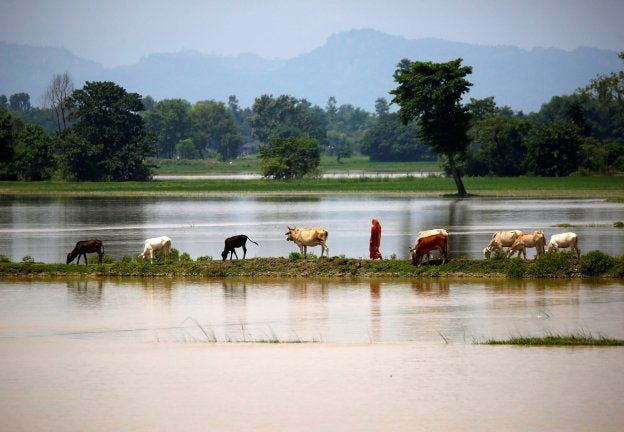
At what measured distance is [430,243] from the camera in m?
27.8

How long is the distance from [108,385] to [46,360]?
240cm

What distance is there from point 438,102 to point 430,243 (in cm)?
4414

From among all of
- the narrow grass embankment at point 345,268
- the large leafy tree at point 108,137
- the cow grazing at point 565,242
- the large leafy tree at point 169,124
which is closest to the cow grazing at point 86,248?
the narrow grass embankment at point 345,268

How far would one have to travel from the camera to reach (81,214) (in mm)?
57656

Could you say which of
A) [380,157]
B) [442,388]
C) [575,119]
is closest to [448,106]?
[575,119]

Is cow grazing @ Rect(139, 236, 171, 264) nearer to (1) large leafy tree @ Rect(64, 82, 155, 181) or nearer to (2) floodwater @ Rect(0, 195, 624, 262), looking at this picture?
(2) floodwater @ Rect(0, 195, 624, 262)

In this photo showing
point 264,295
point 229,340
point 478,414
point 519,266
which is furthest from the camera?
point 519,266

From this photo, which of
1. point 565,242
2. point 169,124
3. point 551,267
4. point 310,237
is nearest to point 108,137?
point 310,237

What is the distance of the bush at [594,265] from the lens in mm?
26953

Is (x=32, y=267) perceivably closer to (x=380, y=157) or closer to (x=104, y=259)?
(x=104, y=259)

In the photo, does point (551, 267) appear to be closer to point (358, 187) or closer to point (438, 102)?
point (438, 102)

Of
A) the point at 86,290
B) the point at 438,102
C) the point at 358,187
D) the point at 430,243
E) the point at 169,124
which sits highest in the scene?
the point at 169,124

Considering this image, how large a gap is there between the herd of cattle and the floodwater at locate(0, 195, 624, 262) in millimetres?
2477

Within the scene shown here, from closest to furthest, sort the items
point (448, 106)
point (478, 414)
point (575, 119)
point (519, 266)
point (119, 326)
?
point (478, 414), point (119, 326), point (519, 266), point (448, 106), point (575, 119)
